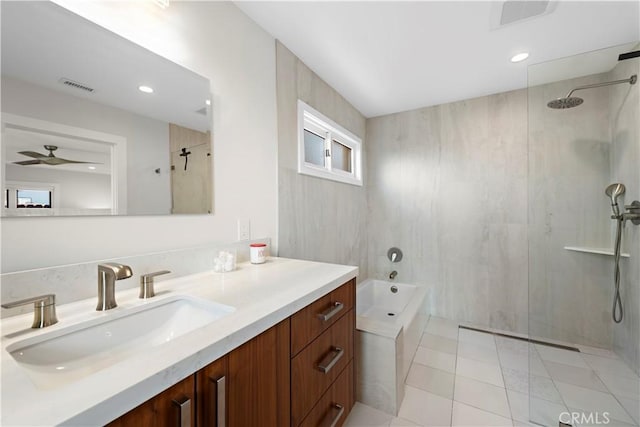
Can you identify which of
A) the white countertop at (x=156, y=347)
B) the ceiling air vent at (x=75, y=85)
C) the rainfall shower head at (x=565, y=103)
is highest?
the rainfall shower head at (x=565, y=103)

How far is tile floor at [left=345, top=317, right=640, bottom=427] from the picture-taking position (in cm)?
146

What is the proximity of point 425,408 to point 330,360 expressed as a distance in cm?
96

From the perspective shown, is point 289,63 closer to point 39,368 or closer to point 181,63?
point 181,63

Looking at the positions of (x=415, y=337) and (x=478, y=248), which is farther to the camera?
(x=478, y=248)

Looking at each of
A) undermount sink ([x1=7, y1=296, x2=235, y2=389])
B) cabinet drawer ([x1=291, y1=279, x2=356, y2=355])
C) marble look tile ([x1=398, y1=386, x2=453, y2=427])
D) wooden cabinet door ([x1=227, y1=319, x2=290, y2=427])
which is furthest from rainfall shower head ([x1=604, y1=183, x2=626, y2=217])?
undermount sink ([x1=7, y1=296, x2=235, y2=389])

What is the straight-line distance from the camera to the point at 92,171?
3.01 feet

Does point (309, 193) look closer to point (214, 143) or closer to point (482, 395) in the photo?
point (214, 143)

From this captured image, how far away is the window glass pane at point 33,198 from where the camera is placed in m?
0.76

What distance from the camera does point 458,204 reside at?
274 cm

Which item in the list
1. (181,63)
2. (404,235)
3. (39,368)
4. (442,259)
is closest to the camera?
(39,368)

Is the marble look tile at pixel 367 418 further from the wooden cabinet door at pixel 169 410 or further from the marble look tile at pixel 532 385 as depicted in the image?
the wooden cabinet door at pixel 169 410

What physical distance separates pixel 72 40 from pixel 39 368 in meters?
1.04

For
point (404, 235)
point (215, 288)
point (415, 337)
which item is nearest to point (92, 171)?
point (215, 288)

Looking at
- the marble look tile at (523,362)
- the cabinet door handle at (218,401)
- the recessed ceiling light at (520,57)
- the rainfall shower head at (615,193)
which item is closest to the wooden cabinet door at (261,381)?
the cabinet door handle at (218,401)
